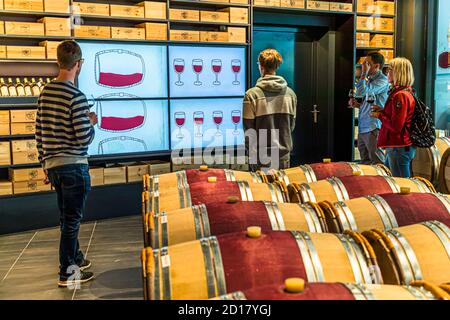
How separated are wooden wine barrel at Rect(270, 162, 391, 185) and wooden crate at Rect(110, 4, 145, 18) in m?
3.17

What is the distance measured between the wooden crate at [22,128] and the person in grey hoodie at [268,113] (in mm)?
2633

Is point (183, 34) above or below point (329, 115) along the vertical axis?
above

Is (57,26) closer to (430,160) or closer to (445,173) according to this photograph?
(430,160)

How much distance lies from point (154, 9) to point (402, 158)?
11.0 ft

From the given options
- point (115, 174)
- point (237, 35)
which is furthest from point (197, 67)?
point (115, 174)

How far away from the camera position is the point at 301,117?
8.40m

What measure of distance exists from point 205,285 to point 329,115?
672 centimetres

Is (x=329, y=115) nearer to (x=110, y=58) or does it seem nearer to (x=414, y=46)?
(x=414, y=46)

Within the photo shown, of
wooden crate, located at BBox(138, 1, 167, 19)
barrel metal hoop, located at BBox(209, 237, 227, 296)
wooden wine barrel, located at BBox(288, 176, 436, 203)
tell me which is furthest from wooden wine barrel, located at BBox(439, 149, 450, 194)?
barrel metal hoop, located at BBox(209, 237, 227, 296)

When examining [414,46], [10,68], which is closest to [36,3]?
[10,68]

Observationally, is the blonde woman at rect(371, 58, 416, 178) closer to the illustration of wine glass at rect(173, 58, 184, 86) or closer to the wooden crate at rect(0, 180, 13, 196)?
the illustration of wine glass at rect(173, 58, 184, 86)

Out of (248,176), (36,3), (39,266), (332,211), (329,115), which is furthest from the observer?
(329,115)

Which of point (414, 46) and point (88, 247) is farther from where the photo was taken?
point (414, 46)

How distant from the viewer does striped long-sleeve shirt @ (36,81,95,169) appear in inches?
151
